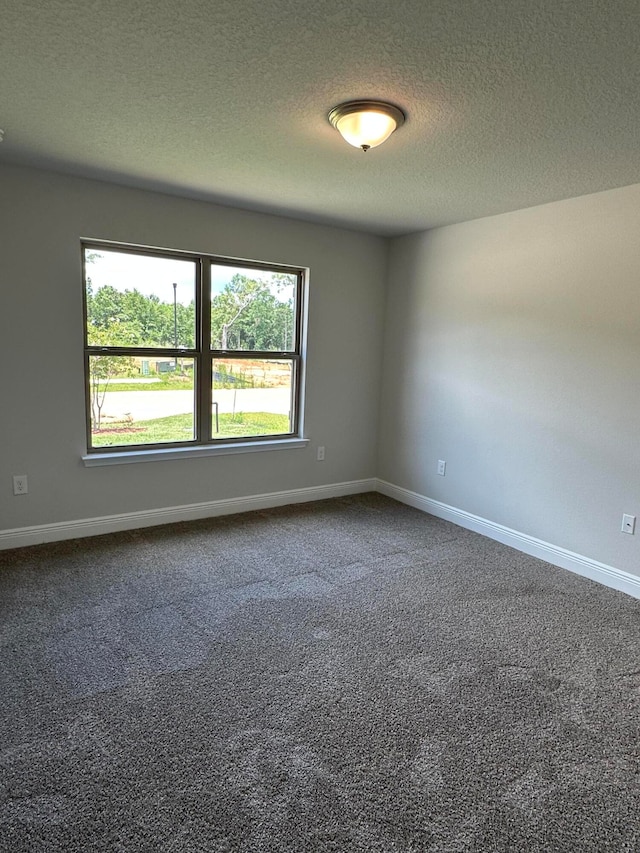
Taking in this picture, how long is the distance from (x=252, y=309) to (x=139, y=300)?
86cm

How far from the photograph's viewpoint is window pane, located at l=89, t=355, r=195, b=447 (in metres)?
3.46

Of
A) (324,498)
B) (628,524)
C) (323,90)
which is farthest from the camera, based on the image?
(324,498)

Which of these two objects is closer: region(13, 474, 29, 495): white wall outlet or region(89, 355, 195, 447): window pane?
region(13, 474, 29, 495): white wall outlet

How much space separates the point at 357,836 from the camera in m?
1.42

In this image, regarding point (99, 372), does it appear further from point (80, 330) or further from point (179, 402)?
point (179, 402)

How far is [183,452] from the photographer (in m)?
3.75

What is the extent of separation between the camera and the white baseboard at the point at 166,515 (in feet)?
10.8

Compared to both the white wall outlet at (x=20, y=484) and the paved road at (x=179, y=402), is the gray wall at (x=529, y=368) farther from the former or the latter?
the white wall outlet at (x=20, y=484)

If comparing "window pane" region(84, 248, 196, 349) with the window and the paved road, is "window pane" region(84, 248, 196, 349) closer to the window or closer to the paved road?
the window

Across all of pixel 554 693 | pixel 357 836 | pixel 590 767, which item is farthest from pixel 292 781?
pixel 554 693

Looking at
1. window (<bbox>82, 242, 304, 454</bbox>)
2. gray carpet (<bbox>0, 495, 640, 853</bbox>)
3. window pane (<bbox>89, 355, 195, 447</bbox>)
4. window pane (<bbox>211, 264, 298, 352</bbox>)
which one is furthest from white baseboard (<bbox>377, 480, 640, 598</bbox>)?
window pane (<bbox>89, 355, 195, 447</bbox>)

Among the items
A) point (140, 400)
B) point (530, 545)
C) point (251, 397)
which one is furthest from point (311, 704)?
point (251, 397)

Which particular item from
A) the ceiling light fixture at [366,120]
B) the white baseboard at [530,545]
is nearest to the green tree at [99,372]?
the ceiling light fixture at [366,120]

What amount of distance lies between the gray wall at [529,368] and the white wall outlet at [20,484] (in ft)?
9.43
